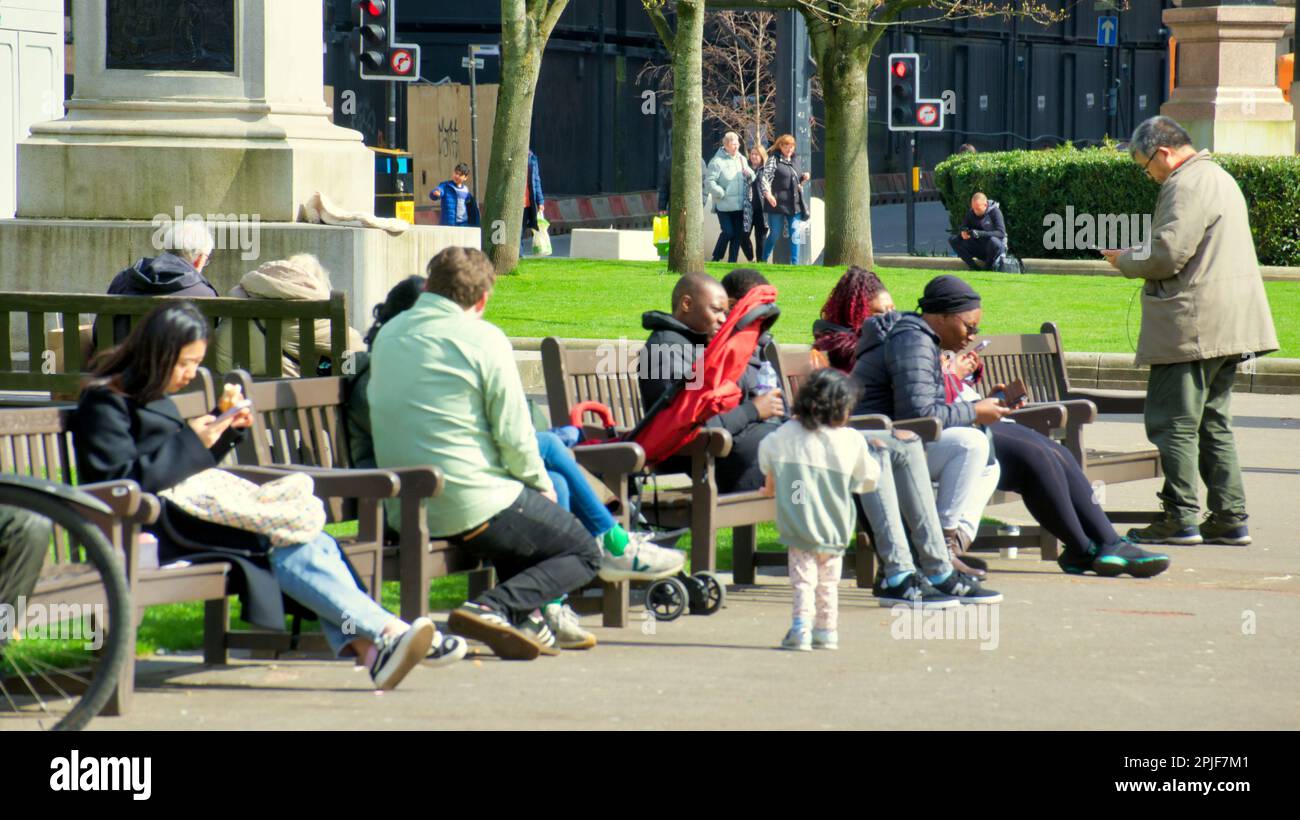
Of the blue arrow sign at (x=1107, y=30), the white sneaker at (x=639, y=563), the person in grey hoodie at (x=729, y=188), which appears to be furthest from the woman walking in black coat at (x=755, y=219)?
the blue arrow sign at (x=1107, y=30)

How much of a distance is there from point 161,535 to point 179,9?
6577 millimetres

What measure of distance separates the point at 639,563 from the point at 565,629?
1.26 ft

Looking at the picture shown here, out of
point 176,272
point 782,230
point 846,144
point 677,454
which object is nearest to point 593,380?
point 677,454

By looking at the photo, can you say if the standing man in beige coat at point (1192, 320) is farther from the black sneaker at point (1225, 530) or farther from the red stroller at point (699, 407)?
the red stroller at point (699, 407)

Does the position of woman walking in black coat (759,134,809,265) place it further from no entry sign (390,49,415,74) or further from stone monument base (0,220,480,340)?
stone monument base (0,220,480,340)

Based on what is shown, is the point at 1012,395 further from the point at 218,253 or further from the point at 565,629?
the point at 218,253

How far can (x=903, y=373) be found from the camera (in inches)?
314

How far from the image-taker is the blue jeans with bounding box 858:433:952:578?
740 centimetres

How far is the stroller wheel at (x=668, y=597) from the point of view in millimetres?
7227

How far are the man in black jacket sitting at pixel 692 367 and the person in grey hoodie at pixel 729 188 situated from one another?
19273mm

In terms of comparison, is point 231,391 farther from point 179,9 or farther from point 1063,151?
point 1063,151

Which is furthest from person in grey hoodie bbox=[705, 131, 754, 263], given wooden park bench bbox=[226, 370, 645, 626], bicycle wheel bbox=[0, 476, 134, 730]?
bicycle wheel bbox=[0, 476, 134, 730]

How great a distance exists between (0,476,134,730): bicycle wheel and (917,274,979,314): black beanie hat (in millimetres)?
3625
